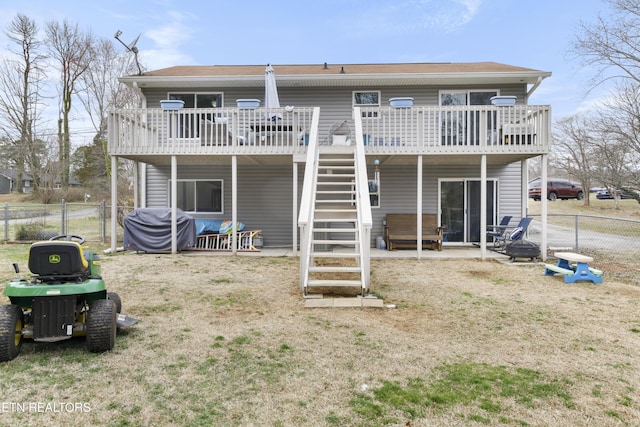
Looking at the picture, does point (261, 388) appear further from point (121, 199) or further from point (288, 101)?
point (121, 199)

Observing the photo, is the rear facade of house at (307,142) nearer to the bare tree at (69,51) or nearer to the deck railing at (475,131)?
the deck railing at (475,131)

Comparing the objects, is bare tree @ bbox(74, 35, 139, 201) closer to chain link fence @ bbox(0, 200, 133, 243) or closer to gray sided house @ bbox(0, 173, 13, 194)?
Answer: chain link fence @ bbox(0, 200, 133, 243)

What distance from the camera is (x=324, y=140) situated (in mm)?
11305

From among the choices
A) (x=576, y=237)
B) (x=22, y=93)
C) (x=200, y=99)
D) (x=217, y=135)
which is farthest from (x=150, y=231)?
(x=22, y=93)

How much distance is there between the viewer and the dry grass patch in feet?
8.36

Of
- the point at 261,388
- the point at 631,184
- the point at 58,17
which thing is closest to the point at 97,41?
the point at 58,17

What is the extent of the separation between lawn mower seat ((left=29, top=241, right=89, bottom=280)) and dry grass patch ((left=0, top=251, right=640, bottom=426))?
0.74 metres

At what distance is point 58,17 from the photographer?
80.6ft

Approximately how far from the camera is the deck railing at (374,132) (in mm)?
8914

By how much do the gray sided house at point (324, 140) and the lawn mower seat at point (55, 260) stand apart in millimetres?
6118

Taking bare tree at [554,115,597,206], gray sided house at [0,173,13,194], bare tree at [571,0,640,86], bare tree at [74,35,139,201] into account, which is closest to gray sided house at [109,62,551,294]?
bare tree at [571,0,640,86]

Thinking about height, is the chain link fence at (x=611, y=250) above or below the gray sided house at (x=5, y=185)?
below

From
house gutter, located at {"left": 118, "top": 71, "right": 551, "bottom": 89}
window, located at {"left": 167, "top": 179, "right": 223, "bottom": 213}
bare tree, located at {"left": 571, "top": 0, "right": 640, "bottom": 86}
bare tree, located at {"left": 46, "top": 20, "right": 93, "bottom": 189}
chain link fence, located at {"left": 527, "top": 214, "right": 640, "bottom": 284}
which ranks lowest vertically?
chain link fence, located at {"left": 527, "top": 214, "right": 640, "bottom": 284}

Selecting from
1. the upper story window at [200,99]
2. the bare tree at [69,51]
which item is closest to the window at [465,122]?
the upper story window at [200,99]
